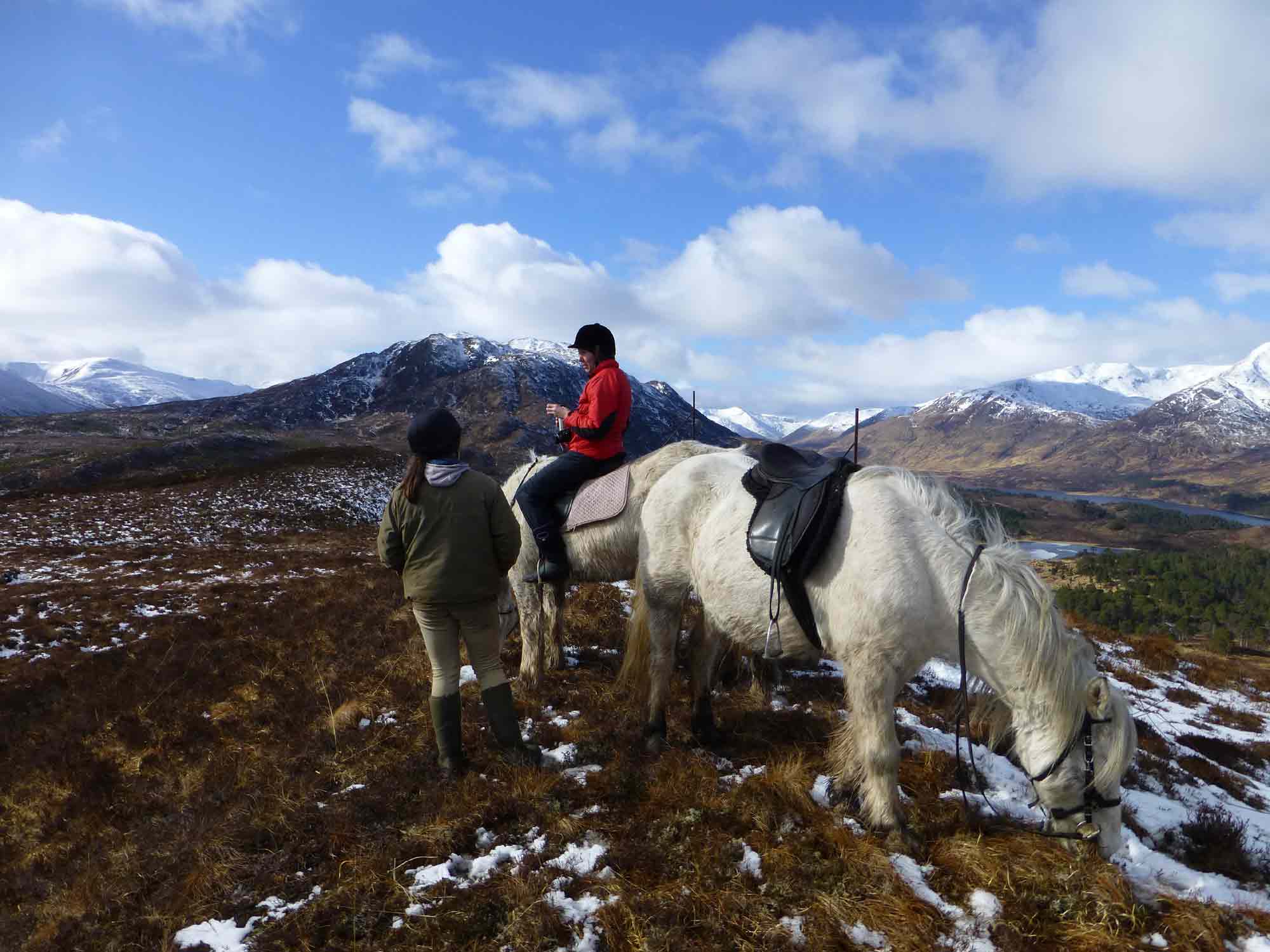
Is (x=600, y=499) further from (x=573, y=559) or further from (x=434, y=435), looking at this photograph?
(x=434, y=435)

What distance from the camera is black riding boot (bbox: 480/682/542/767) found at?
478cm

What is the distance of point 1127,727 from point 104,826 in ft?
28.0

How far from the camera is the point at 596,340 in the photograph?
19.4 feet

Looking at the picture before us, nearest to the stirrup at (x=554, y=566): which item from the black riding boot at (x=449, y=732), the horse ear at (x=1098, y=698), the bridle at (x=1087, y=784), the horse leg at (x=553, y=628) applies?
the horse leg at (x=553, y=628)

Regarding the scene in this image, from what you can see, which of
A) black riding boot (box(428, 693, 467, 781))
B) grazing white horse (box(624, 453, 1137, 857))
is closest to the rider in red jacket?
black riding boot (box(428, 693, 467, 781))

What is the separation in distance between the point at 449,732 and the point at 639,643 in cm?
172

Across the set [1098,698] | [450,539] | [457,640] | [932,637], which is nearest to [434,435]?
[450,539]

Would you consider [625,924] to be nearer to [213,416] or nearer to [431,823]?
[431,823]

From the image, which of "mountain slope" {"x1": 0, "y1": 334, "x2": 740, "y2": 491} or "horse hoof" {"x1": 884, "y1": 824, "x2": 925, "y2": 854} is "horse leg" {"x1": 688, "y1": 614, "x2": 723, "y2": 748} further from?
"mountain slope" {"x1": 0, "y1": 334, "x2": 740, "y2": 491}

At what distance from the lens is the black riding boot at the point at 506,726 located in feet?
15.7

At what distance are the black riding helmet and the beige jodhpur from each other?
2.57 m

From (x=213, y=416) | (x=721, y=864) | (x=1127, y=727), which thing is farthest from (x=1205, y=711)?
(x=213, y=416)

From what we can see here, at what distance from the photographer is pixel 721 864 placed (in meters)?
3.61

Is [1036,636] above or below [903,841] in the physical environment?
above
